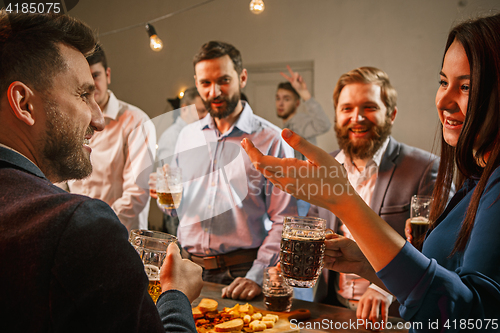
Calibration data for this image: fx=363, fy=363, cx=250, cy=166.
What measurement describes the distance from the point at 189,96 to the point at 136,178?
36.0 inches

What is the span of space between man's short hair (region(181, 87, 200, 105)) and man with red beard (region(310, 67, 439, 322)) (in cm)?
134

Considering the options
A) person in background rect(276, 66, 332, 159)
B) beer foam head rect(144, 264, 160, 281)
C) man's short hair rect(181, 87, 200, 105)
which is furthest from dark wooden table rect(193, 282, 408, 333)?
man's short hair rect(181, 87, 200, 105)

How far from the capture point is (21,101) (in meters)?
0.95

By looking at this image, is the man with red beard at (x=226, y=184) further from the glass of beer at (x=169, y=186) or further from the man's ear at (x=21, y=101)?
the man's ear at (x=21, y=101)

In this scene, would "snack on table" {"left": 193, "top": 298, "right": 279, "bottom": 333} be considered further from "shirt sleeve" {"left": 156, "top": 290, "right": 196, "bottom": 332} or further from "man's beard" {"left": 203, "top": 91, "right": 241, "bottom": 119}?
"man's beard" {"left": 203, "top": 91, "right": 241, "bottom": 119}

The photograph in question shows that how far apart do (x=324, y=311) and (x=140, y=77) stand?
2870 millimetres

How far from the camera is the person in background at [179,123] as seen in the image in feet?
10.7

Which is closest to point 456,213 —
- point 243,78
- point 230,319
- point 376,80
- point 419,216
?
point 419,216

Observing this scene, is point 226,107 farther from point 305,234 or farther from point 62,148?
point 62,148

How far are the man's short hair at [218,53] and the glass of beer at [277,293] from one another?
188 centimetres

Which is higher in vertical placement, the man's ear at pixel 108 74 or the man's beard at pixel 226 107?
the man's ear at pixel 108 74

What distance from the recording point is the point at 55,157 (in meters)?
1.04

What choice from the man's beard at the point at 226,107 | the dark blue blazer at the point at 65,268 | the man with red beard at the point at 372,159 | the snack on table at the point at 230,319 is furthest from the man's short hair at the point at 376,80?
the dark blue blazer at the point at 65,268

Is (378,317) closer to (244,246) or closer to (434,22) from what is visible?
(244,246)
